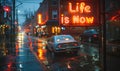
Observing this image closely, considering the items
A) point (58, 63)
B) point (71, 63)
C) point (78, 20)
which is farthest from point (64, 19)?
point (58, 63)

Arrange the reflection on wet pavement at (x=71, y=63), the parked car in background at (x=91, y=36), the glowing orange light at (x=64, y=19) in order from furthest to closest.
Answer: the parked car in background at (x=91, y=36), the reflection on wet pavement at (x=71, y=63), the glowing orange light at (x=64, y=19)

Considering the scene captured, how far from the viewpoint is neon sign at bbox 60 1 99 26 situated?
24.9ft

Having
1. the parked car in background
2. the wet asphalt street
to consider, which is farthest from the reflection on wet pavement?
the parked car in background

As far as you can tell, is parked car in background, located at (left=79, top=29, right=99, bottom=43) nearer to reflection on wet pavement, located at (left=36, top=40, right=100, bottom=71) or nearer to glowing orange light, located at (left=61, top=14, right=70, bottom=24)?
reflection on wet pavement, located at (left=36, top=40, right=100, bottom=71)

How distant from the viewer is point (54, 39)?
25.0 m

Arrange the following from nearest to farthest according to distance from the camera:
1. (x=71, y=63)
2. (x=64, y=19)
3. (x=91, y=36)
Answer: (x=64, y=19) → (x=71, y=63) → (x=91, y=36)

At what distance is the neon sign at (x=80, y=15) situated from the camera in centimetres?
759

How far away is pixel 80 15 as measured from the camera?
7664 mm

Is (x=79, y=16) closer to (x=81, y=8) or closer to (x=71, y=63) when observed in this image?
(x=81, y=8)

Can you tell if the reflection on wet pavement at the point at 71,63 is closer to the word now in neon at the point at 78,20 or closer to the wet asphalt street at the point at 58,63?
the wet asphalt street at the point at 58,63

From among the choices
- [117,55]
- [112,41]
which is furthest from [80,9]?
[112,41]

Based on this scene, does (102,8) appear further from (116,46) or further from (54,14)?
(54,14)

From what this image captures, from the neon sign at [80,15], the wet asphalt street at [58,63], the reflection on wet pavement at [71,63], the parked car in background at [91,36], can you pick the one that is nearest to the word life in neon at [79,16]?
the neon sign at [80,15]

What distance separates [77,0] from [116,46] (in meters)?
16.0
